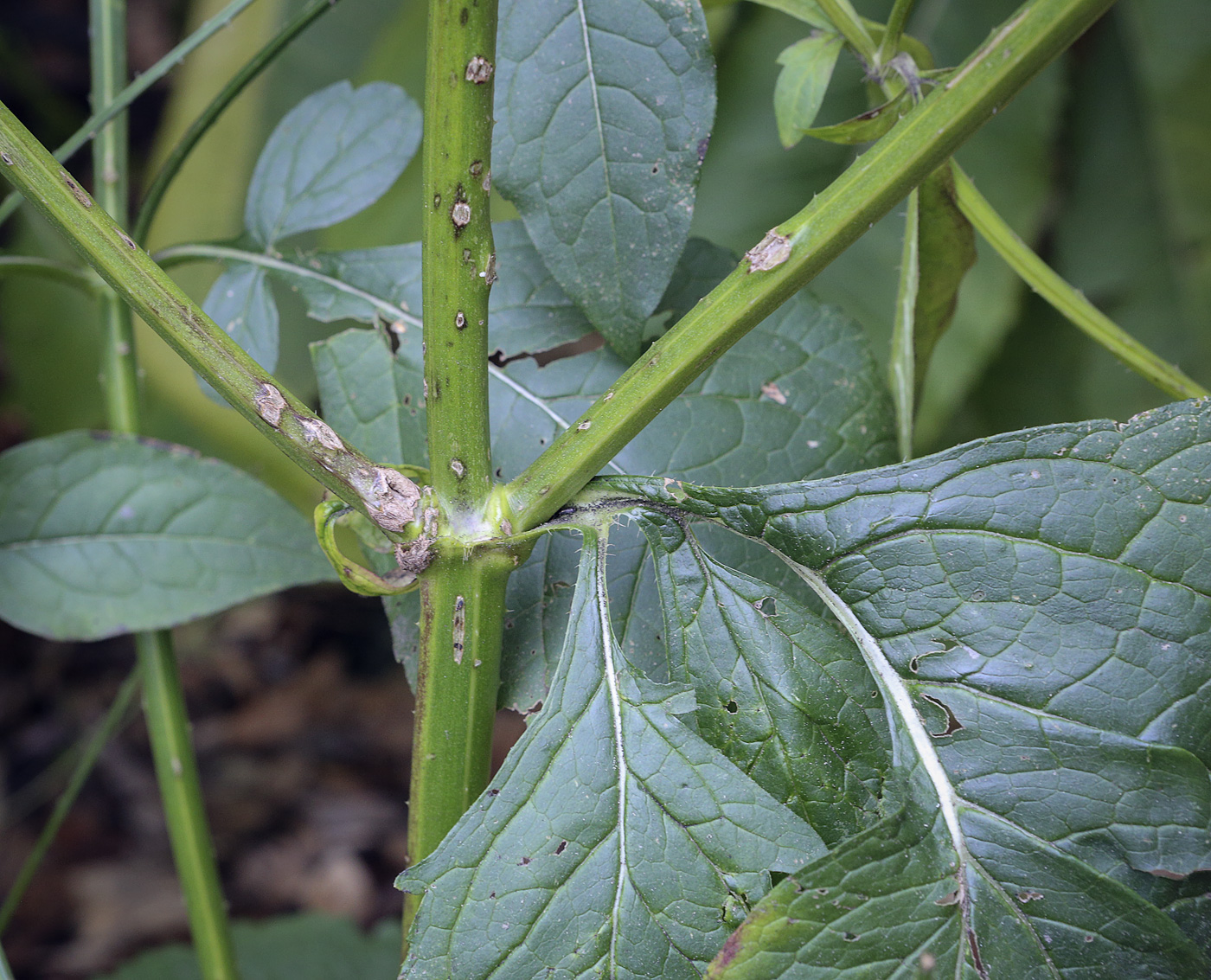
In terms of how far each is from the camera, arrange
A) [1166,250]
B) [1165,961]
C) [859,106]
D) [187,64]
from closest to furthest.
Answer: [1165,961] < [859,106] < [1166,250] < [187,64]

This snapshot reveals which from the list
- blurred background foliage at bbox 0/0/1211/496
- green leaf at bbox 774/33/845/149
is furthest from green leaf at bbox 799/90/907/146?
blurred background foliage at bbox 0/0/1211/496

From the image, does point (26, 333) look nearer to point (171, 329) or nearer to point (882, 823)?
point (171, 329)

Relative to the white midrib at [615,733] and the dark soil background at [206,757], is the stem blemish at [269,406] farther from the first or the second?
the dark soil background at [206,757]

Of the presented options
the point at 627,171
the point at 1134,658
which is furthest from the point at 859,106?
the point at 1134,658

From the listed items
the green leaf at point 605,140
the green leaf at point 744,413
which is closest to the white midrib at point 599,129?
the green leaf at point 605,140


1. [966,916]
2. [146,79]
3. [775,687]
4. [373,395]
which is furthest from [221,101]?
[966,916]
